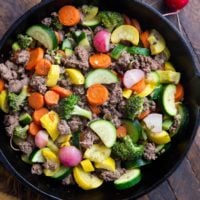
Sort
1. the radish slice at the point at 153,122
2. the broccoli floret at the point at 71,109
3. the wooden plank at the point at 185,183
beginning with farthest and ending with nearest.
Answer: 1. the wooden plank at the point at 185,183
2. the radish slice at the point at 153,122
3. the broccoli floret at the point at 71,109

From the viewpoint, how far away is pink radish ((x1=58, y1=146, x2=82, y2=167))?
241 cm

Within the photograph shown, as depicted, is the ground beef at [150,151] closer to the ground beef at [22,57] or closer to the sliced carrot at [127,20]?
the sliced carrot at [127,20]

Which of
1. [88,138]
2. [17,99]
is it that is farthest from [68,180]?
[17,99]

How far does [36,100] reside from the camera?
244 cm

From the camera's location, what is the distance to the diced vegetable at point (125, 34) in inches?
99.5

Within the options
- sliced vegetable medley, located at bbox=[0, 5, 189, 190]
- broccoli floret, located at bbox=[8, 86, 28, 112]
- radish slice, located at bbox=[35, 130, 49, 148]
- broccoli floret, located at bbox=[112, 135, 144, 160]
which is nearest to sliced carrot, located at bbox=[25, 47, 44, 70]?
sliced vegetable medley, located at bbox=[0, 5, 189, 190]

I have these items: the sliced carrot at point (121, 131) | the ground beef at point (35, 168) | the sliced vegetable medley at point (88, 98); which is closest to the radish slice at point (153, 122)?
the sliced vegetable medley at point (88, 98)

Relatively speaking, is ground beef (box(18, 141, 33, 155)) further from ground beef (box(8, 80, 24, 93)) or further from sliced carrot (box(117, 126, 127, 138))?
sliced carrot (box(117, 126, 127, 138))

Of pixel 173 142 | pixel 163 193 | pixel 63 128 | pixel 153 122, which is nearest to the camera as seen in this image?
pixel 63 128

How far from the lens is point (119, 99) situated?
2477 mm

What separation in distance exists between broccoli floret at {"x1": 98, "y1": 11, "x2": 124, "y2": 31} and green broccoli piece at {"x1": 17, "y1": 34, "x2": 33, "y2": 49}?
36 centimetres

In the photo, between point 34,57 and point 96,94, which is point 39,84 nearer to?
point 34,57

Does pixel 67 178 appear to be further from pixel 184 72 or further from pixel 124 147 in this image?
pixel 184 72

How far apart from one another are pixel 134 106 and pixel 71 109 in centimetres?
29
